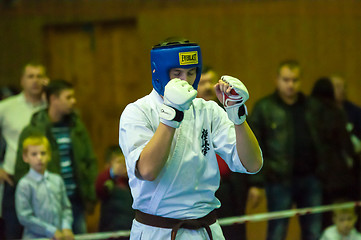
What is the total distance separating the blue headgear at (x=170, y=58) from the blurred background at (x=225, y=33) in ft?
13.2

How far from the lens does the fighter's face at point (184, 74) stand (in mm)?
2760

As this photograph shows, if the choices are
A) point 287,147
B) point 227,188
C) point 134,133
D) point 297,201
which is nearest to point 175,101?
point 134,133

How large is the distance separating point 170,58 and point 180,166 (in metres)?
0.49

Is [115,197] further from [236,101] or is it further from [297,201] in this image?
[236,101]

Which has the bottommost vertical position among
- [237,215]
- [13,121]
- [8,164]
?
[237,215]

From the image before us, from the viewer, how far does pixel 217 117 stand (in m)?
2.92

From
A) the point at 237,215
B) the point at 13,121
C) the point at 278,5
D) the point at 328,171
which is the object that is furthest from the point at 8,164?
the point at 278,5

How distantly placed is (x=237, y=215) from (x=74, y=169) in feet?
4.62

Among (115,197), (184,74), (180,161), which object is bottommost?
(115,197)

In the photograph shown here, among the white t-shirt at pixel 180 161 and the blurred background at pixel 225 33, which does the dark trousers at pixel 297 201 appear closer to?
the blurred background at pixel 225 33

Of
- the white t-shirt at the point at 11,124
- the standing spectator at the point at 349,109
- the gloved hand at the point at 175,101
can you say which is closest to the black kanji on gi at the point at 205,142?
the gloved hand at the point at 175,101

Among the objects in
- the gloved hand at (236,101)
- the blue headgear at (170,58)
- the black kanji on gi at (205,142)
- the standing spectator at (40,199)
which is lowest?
the standing spectator at (40,199)

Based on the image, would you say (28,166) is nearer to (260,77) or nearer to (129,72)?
(129,72)

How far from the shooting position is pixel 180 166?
2701 millimetres
